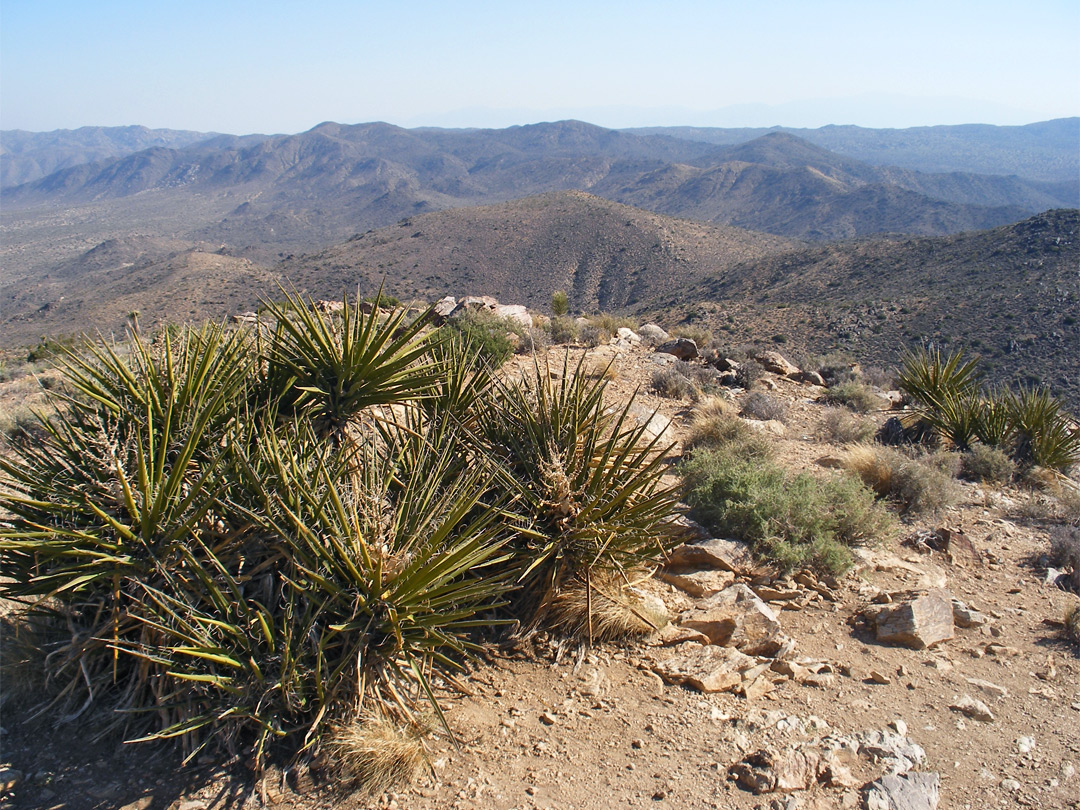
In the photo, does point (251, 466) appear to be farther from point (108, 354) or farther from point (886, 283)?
point (886, 283)

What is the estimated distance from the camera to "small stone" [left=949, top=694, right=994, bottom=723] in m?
3.89

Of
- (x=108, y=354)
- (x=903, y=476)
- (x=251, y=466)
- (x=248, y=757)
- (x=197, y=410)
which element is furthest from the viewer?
(x=903, y=476)

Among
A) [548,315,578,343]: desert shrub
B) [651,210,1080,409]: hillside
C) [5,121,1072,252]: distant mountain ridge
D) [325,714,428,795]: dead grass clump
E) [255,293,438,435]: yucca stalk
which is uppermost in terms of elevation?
[5,121,1072,252]: distant mountain ridge

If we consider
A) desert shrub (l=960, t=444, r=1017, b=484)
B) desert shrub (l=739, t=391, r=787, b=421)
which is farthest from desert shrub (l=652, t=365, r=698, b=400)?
desert shrub (l=960, t=444, r=1017, b=484)

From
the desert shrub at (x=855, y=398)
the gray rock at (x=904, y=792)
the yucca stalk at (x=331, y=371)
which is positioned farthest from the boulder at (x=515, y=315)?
the gray rock at (x=904, y=792)

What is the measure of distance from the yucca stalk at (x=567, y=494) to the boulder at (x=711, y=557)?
701 millimetres

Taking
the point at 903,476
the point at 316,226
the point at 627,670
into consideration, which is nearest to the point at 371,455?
the point at 627,670

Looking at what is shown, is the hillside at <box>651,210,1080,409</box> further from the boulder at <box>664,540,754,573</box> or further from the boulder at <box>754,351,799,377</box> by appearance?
the boulder at <box>664,540,754,573</box>

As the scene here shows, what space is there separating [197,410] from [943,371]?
1025 centimetres

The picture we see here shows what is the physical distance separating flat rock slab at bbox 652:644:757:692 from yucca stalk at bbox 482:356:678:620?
66 centimetres

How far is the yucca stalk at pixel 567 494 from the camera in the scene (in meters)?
4.23

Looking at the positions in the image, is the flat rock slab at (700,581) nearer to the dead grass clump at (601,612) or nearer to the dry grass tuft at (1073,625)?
the dead grass clump at (601,612)

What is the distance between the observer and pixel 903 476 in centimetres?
713

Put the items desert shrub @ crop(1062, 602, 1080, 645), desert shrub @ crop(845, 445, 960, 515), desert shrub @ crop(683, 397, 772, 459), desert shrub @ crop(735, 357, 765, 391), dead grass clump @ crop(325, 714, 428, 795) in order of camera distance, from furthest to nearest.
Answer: desert shrub @ crop(735, 357, 765, 391) → desert shrub @ crop(683, 397, 772, 459) → desert shrub @ crop(845, 445, 960, 515) → desert shrub @ crop(1062, 602, 1080, 645) → dead grass clump @ crop(325, 714, 428, 795)
